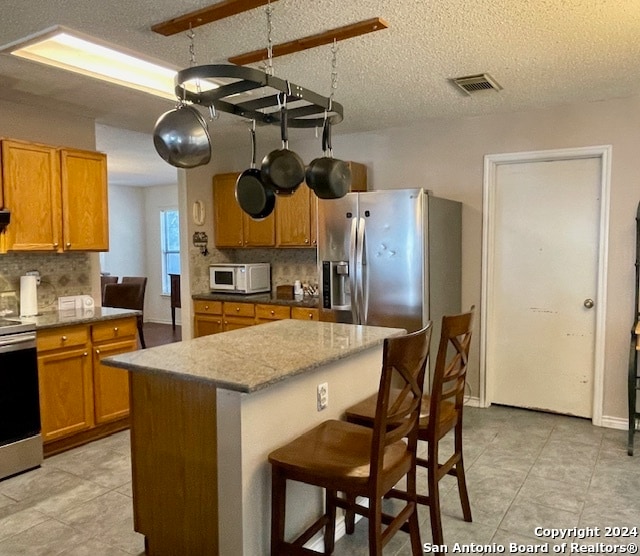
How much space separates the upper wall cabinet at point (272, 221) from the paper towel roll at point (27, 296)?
1936mm

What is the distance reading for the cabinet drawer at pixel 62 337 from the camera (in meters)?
3.30

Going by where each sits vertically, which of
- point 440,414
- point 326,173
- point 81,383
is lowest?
point 81,383

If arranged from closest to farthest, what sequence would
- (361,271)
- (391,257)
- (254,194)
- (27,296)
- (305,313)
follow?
(254,194) → (27,296) → (391,257) → (361,271) → (305,313)

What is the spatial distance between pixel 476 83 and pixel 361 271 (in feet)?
5.06

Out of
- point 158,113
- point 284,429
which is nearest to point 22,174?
point 158,113

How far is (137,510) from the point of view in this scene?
227cm

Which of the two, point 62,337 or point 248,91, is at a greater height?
point 248,91

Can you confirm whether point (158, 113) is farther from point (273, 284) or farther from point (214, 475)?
point (214, 475)

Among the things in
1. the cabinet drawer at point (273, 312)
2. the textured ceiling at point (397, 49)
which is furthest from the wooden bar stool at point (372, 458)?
the cabinet drawer at point (273, 312)

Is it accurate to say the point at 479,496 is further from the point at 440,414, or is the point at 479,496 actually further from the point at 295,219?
the point at 295,219

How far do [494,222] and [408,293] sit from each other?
3.57 ft

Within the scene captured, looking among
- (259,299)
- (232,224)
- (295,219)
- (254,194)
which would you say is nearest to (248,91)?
(254,194)

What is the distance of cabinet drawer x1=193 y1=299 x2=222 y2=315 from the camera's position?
518 centimetres

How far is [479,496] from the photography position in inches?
110
